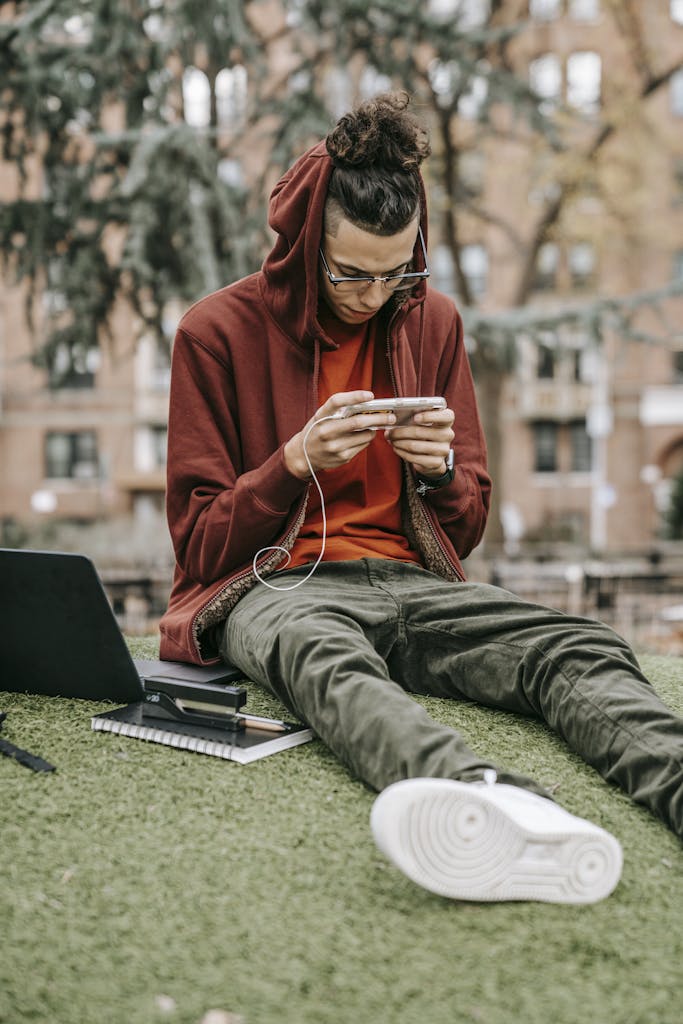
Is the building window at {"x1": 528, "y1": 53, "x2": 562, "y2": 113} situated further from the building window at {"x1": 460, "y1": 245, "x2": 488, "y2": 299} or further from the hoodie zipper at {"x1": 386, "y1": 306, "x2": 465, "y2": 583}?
the hoodie zipper at {"x1": 386, "y1": 306, "x2": 465, "y2": 583}

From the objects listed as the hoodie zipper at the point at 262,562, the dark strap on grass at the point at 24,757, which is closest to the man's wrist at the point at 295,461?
the hoodie zipper at the point at 262,562

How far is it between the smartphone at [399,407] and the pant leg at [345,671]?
0.46m

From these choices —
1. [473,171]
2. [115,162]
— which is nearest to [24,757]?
[115,162]

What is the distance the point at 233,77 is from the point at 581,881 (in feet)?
26.5

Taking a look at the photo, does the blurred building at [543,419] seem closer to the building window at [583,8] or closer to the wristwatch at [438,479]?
the building window at [583,8]

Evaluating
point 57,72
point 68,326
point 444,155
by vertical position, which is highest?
point 444,155

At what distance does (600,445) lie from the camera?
2981cm

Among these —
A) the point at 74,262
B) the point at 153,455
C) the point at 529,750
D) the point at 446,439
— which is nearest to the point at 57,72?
the point at 74,262

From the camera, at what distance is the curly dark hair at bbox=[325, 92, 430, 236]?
2500mm

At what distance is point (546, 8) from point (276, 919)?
683 inches

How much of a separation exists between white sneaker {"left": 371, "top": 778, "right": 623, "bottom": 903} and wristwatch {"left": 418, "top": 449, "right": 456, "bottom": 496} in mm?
1278

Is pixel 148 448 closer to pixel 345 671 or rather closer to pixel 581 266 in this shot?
pixel 581 266

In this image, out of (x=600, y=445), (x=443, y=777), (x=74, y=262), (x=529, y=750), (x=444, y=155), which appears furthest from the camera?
(x=600, y=445)

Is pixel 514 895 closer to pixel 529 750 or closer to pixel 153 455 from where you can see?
pixel 529 750
